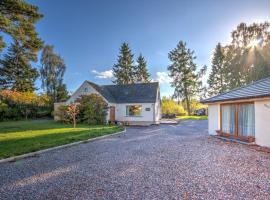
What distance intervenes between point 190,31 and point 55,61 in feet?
96.7

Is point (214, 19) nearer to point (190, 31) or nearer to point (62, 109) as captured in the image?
point (190, 31)

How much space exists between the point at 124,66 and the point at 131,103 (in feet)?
63.5

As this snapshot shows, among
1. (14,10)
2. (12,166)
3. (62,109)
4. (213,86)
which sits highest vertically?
(14,10)

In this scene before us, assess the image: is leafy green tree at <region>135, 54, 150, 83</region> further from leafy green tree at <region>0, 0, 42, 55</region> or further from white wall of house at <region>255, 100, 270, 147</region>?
white wall of house at <region>255, 100, 270, 147</region>

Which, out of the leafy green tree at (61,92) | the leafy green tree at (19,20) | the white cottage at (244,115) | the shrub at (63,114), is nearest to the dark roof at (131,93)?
the shrub at (63,114)

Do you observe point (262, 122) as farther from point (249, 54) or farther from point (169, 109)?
point (249, 54)

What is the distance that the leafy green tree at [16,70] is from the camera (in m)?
31.4

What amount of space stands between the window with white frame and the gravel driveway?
1400 cm

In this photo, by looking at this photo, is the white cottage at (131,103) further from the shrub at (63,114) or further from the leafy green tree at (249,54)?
the leafy green tree at (249,54)

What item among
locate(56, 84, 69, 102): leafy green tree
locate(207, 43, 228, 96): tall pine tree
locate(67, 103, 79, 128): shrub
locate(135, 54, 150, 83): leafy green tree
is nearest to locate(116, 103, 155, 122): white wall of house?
locate(67, 103, 79, 128): shrub

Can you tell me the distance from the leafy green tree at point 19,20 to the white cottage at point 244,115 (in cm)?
1504

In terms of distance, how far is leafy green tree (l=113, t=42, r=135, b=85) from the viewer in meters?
38.2

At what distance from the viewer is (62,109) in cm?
1919

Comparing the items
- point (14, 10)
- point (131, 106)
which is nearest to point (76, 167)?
point (14, 10)
